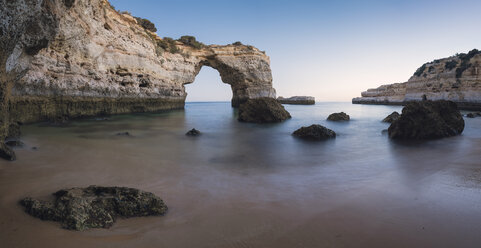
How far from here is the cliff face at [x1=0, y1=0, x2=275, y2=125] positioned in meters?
4.12

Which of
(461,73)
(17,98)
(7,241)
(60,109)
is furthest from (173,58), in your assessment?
(461,73)

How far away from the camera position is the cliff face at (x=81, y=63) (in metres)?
A: 4.12

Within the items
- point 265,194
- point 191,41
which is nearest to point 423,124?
point 265,194

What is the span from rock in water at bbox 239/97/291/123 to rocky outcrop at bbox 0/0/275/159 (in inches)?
315

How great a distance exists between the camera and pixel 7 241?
1.53 meters

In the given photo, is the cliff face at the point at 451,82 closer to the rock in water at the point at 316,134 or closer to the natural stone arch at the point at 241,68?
the natural stone arch at the point at 241,68

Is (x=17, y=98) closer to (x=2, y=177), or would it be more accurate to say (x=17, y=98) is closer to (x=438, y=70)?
(x=2, y=177)

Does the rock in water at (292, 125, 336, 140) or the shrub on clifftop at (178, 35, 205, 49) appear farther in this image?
the shrub on clifftop at (178, 35, 205, 49)

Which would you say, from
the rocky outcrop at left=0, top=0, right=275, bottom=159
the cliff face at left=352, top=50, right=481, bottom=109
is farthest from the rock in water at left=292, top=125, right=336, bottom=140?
the cliff face at left=352, top=50, right=481, bottom=109

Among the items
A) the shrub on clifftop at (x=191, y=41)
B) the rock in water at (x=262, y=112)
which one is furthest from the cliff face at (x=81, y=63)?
the rock in water at (x=262, y=112)

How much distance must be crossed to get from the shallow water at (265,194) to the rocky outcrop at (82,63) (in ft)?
6.65

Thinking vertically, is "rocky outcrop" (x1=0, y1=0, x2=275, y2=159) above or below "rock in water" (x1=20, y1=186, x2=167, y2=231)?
above

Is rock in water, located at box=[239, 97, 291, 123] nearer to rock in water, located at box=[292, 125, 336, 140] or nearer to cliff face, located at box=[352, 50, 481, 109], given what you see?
rock in water, located at box=[292, 125, 336, 140]

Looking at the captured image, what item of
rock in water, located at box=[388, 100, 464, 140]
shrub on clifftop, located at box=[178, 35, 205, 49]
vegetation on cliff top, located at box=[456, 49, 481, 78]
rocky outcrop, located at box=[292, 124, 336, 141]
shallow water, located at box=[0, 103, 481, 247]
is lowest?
shallow water, located at box=[0, 103, 481, 247]
